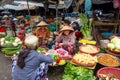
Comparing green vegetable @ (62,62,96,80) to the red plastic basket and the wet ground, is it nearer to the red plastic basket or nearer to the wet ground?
the red plastic basket

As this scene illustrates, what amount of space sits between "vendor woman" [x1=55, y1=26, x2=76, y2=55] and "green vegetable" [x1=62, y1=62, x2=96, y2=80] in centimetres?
97

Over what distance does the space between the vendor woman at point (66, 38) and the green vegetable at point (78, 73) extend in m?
0.97

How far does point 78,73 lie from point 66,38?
5.10 feet

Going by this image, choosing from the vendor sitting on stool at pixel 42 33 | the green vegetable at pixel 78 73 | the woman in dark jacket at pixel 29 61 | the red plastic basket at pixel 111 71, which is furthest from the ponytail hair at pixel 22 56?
the vendor sitting on stool at pixel 42 33

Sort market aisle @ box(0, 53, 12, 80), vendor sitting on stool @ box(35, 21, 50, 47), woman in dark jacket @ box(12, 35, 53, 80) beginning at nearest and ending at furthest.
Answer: woman in dark jacket @ box(12, 35, 53, 80)
market aisle @ box(0, 53, 12, 80)
vendor sitting on stool @ box(35, 21, 50, 47)

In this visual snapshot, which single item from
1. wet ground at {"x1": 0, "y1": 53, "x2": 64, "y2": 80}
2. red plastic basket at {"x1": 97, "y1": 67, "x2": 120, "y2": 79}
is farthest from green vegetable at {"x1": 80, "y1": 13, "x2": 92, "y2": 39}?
red plastic basket at {"x1": 97, "y1": 67, "x2": 120, "y2": 79}

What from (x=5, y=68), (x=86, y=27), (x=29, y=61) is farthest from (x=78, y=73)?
(x=86, y=27)

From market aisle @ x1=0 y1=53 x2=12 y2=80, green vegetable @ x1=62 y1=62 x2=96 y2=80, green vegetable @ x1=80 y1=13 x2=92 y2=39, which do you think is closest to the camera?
green vegetable @ x1=62 y1=62 x2=96 y2=80

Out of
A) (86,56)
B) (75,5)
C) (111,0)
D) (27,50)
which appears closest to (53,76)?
(86,56)

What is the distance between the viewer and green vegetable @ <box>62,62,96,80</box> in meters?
4.55

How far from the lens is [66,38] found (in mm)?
6043

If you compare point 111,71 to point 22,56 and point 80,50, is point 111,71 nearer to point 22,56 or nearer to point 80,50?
point 80,50

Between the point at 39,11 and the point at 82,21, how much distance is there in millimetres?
3049

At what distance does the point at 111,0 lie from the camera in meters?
8.09
